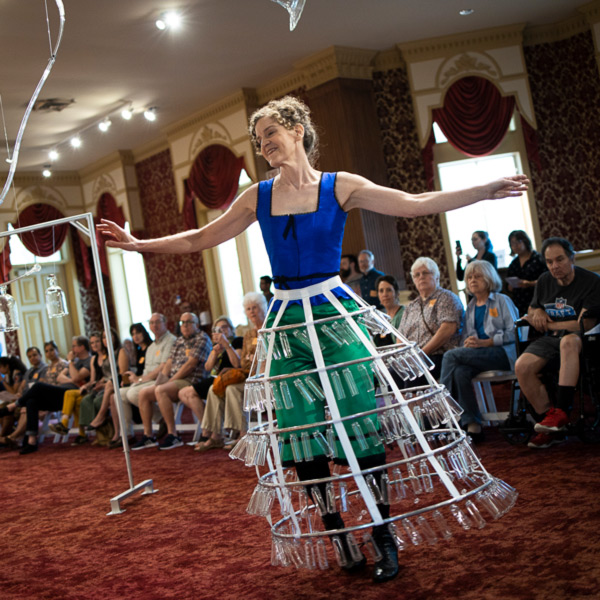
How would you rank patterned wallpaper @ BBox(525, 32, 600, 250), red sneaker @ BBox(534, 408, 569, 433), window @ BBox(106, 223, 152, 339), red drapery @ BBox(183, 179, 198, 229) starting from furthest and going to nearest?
window @ BBox(106, 223, 152, 339), red drapery @ BBox(183, 179, 198, 229), patterned wallpaper @ BBox(525, 32, 600, 250), red sneaker @ BBox(534, 408, 569, 433)

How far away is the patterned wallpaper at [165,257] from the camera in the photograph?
11516 mm

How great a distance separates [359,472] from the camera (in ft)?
7.00

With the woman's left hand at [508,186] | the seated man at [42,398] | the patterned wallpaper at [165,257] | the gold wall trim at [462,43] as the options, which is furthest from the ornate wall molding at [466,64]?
the woman's left hand at [508,186]

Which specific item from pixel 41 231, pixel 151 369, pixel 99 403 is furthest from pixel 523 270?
pixel 41 231

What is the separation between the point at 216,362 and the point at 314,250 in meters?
3.60

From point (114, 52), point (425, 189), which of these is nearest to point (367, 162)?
point (425, 189)

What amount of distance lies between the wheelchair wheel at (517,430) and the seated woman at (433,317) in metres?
0.62

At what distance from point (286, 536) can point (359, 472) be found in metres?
0.32

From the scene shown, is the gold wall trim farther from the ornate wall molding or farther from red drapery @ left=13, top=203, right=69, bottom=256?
red drapery @ left=13, top=203, right=69, bottom=256

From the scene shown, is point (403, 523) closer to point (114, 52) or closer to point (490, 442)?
point (490, 442)

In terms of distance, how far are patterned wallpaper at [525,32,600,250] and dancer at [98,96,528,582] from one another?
6.94 m

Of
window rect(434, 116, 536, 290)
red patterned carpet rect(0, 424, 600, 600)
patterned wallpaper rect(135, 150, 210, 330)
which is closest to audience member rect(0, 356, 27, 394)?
patterned wallpaper rect(135, 150, 210, 330)

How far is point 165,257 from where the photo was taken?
39.0 feet

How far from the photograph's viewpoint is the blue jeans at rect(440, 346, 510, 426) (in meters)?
4.42
